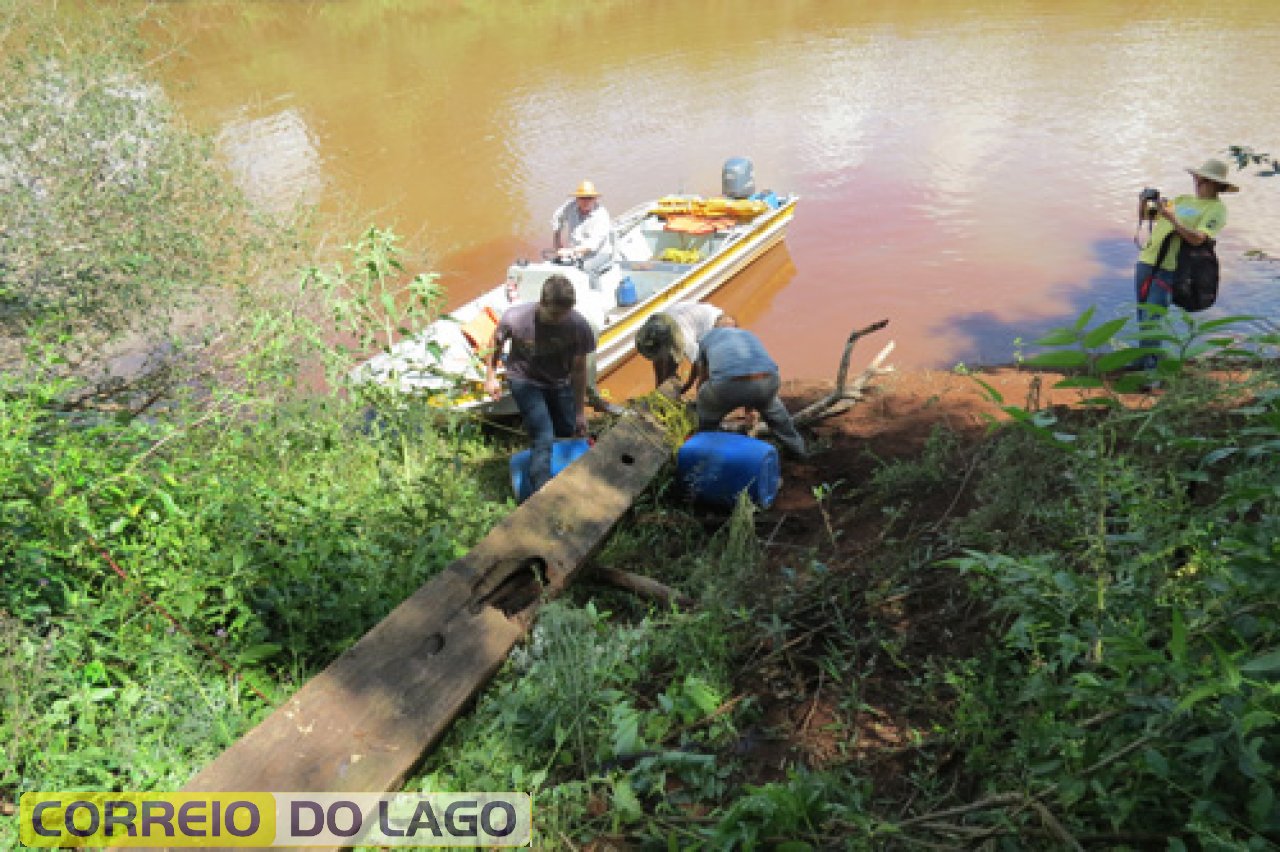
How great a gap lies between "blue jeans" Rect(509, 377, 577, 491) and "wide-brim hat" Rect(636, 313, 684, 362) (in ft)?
1.96

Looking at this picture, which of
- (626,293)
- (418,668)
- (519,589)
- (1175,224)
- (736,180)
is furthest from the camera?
(736,180)

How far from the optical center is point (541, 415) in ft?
19.5

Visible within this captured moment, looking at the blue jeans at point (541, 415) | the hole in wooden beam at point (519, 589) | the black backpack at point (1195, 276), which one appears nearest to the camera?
the hole in wooden beam at point (519, 589)

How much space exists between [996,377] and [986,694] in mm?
5510

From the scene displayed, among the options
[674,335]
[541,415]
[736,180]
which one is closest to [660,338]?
[674,335]

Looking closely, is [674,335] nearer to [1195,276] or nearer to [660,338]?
[660,338]

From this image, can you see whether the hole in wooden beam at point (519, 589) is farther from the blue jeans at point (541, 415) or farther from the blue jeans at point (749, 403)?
the blue jeans at point (749, 403)

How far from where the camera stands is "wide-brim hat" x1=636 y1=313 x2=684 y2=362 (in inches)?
233

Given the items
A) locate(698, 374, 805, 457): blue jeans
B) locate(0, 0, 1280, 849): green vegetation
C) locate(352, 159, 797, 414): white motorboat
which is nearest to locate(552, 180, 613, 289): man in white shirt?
locate(352, 159, 797, 414): white motorboat

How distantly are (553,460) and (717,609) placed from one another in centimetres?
239

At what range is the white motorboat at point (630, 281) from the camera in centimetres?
789

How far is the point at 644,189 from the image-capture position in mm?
15086

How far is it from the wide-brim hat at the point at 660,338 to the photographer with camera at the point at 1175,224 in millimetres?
3342

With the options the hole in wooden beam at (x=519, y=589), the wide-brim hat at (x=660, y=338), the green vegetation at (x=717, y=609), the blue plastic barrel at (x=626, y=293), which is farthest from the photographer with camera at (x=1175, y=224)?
the blue plastic barrel at (x=626, y=293)
